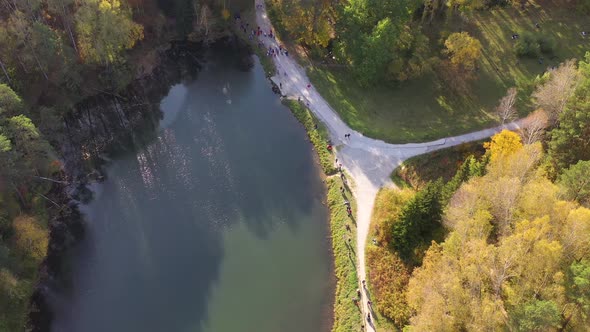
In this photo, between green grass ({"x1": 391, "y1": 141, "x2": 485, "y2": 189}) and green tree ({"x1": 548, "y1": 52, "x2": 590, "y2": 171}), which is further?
green grass ({"x1": 391, "y1": 141, "x2": 485, "y2": 189})

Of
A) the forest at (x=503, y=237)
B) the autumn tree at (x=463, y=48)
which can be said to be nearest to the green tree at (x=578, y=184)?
the forest at (x=503, y=237)

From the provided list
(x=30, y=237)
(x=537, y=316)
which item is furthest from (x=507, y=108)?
(x=30, y=237)

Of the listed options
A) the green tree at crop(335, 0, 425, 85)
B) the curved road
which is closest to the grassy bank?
the curved road

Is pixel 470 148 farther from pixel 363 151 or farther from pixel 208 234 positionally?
pixel 208 234

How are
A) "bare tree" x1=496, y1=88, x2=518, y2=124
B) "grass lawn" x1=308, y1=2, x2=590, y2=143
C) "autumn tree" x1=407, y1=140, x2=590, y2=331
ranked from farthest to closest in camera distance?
"grass lawn" x1=308, y1=2, x2=590, y2=143 → "bare tree" x1=496, y1=88, x2=518, y2=124 → "autumn tree" x1=407, y1=140, x2=590, y2=331

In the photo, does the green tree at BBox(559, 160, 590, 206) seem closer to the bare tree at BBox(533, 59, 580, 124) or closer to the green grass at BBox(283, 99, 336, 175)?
the bare tree at BBox(533, 59, 580, 124)

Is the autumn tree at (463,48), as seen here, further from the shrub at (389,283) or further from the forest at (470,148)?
the shrub at (389,283)
